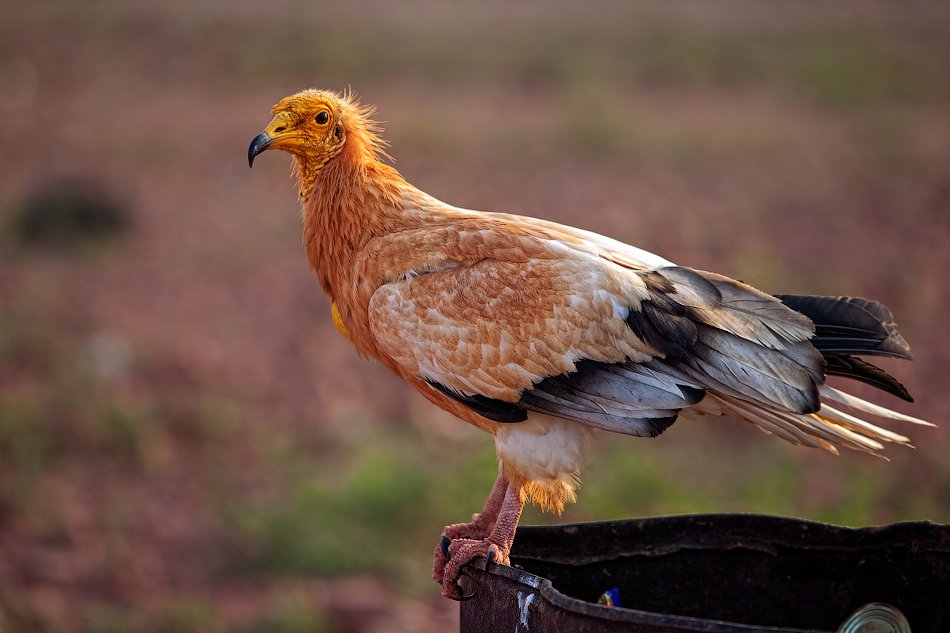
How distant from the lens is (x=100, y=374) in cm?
959

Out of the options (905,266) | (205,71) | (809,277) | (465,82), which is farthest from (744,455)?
(205,71)

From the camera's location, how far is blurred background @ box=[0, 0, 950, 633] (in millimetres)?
7695

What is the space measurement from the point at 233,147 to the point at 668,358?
503 inches

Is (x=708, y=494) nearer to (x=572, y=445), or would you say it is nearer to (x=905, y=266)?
(x=572, y=445)

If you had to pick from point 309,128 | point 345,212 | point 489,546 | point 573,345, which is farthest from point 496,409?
point 309,128

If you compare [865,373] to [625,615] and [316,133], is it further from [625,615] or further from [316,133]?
[316,133]

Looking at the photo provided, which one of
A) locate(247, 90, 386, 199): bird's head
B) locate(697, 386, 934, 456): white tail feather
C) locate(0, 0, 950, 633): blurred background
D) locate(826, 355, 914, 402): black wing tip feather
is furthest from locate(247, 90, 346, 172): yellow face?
locate(0, 0, 950, 633): blurred background

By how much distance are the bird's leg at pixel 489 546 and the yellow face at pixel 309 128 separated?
171 centimetres

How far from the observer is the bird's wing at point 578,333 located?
4.04 metres

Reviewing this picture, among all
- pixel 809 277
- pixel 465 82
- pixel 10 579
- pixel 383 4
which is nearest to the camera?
pixel 10 579

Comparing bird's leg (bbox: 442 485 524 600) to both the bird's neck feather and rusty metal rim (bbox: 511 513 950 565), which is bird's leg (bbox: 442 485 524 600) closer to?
rusty metal rim (bbox: 511 513 950 565)

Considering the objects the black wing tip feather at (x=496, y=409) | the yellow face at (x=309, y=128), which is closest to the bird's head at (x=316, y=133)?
the yellow face at (x=309, y=128)

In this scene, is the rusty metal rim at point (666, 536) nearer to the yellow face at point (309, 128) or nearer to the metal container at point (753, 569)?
the metal container at point (753, 569)

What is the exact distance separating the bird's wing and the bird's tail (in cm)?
16
